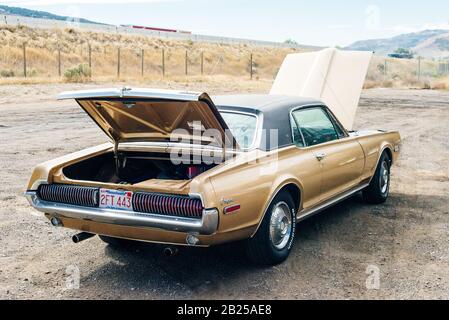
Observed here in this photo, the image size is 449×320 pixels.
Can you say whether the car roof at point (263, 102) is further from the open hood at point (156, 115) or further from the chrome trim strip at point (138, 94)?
the chrome trim strip at point (138, 94)

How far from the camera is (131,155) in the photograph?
18.4ft

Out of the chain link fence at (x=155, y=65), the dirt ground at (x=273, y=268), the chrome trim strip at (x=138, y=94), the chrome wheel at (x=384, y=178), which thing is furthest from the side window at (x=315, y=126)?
the chain link fence at (x=155, y=65)

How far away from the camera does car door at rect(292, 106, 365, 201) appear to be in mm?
5812

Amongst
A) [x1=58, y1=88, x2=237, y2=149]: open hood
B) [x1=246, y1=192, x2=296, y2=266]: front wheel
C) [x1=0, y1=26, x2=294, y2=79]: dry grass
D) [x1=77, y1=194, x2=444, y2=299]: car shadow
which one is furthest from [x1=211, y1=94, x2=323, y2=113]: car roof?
[x1=0, y1=26, x2=294, y2=79]: dry grass

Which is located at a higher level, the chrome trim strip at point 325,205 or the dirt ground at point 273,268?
the chrome trim strip at point 325,205

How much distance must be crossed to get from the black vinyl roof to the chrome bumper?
3.67ft

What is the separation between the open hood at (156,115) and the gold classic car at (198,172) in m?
0.01

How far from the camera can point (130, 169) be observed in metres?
5.70

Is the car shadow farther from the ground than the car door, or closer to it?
closer to it

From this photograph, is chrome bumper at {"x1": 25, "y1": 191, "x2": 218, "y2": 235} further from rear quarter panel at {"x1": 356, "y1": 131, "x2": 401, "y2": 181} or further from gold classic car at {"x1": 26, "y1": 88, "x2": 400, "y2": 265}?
rear quarter panel at {"x1": 356, "y1": 131, "x2": 401, "y2": 181}

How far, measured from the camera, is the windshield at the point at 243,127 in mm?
5227

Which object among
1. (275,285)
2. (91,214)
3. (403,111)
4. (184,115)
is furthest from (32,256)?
(403,111)

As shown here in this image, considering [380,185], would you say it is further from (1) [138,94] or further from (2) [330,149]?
(1) [138,94]

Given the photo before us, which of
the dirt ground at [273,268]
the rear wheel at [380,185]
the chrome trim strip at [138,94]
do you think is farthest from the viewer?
the rear wheel at [380,185]
